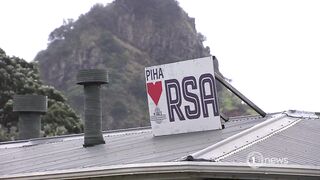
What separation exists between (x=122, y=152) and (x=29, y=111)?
693 cm

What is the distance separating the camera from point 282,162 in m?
6.78

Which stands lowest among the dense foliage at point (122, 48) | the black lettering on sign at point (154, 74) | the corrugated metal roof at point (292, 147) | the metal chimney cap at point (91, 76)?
the corrugated metal roof at point (292, 147)

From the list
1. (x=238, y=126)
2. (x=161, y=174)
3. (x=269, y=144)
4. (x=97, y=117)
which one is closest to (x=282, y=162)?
(x=269, y=144)

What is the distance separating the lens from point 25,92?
2978 centimetres

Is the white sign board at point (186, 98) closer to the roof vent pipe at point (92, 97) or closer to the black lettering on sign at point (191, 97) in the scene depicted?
the black lettering on sign at point (191, 97)

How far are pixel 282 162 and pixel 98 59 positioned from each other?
63506 mm

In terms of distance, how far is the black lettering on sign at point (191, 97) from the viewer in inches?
378

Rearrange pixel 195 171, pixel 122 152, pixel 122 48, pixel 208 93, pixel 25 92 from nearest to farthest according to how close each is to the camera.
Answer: pixel 195 171 < pixel 122 152 < pixel 208 93 < pixel 25 92 < pixel 122 48

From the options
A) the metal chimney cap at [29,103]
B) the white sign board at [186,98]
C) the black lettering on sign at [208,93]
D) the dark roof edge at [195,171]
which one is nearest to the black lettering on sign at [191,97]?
the white sign board at [186,98]

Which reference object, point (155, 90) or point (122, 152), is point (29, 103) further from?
point (122, 152)

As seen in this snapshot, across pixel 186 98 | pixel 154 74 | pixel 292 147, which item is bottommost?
pixel 292 147

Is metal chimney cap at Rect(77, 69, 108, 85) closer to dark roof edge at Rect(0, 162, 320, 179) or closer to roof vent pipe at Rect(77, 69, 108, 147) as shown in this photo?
roof vent pipe at Rect(77, 69, 108, 147)

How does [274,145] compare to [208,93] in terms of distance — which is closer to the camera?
[274,145]

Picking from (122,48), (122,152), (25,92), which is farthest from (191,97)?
(122,48)
